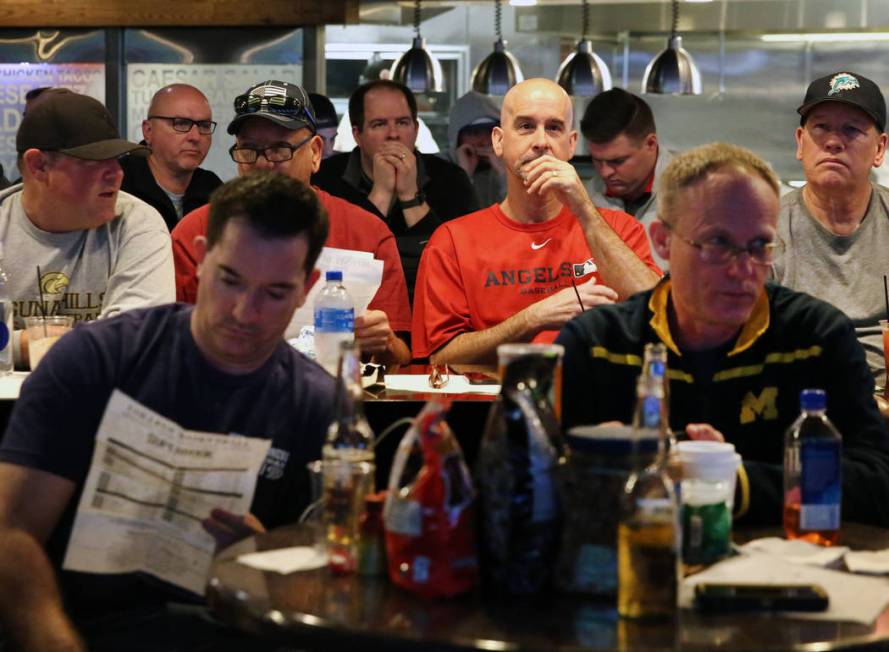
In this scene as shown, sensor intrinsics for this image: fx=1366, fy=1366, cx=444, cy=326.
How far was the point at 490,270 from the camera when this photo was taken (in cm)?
467

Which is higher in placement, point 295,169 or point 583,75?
point 583,75

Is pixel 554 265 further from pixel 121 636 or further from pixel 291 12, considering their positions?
pixel 291 12

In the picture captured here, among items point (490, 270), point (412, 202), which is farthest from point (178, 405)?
point (412, 202)

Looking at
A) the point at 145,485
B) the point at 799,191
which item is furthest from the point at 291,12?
the point at 145,485

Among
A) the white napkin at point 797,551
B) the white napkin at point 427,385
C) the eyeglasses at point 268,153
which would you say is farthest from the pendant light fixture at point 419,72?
the white napkin at point 797,551

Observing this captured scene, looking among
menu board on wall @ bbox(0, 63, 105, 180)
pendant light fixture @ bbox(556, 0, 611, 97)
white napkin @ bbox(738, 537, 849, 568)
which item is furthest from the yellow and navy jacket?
menu board on wall @ bbox(0, 63, 105, 180)

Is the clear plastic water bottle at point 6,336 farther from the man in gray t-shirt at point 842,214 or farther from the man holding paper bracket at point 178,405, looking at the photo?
the man in gray t-shirt at point 842,214

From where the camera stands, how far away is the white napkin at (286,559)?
1.93 metres

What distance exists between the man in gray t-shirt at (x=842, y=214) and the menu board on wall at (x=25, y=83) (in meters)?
4.63

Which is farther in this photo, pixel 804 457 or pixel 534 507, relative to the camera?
pixel 804 457

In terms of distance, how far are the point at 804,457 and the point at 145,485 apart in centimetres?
111

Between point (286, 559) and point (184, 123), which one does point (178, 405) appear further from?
point (184, 123)

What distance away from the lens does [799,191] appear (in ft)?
15.6

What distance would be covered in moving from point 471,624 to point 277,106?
348cm
